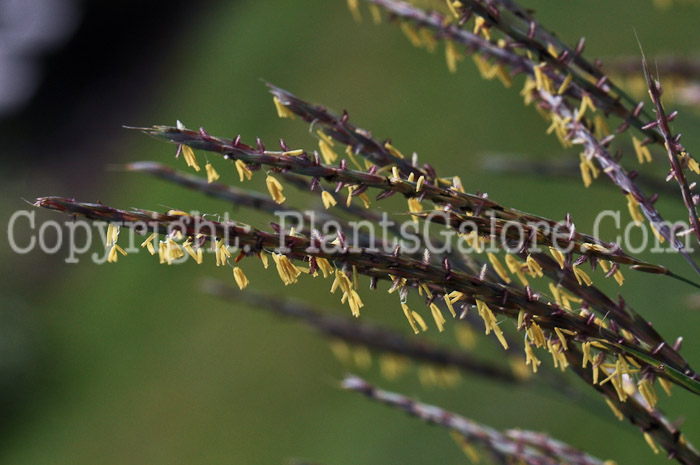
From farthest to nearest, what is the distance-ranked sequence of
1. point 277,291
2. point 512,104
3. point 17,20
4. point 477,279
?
point 17,20, point 277,291, point 512,104, point 477,279

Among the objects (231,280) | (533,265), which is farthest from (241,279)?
(231,280)

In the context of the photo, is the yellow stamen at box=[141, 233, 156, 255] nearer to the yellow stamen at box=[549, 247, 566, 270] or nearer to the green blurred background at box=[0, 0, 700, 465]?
the yellow stamen at box=[549, 247, 566, 270]

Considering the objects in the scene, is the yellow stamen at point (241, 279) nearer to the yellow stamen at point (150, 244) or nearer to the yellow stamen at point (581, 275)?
the yellow stamen at point (150, 244)

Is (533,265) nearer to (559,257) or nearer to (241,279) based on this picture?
(559,257)

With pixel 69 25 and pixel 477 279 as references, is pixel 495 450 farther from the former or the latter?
pixel 69 25

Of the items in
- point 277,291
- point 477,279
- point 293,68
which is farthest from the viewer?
point 293,68

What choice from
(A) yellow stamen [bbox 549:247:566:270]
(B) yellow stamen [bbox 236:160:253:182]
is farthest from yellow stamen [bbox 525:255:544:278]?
(B) yellow stamen [bbox 236:160:253:182]

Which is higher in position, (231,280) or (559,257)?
(231,280)

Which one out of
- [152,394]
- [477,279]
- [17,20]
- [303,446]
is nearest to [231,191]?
[477,279]
